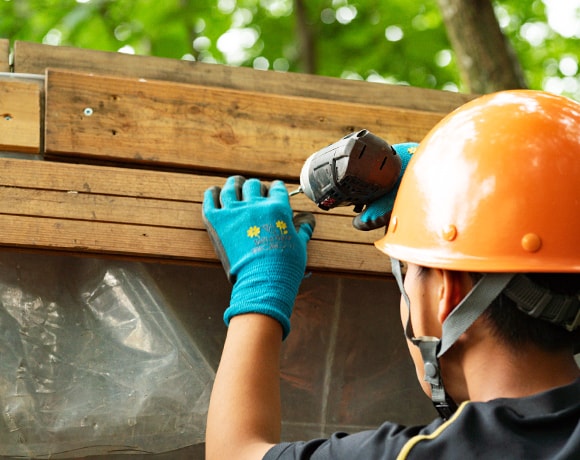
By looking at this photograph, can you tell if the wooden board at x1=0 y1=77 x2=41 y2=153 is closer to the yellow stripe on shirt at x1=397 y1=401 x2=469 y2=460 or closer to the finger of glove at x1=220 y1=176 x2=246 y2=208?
the finger of glove at x1=220 y1=176 x2=246 y2=208

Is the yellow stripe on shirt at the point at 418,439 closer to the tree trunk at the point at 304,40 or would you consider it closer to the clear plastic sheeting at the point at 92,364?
the clear plastic sheeting at the point at 92,364

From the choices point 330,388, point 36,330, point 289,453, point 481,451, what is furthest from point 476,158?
point 36,330

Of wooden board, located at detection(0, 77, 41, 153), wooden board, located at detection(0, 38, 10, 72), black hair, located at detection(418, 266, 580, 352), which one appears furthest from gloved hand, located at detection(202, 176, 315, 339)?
wooden board, located at detection(0, 38, 10, 72)

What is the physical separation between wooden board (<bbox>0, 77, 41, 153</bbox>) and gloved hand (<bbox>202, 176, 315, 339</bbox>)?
581mm

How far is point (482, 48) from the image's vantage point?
4.89 metres

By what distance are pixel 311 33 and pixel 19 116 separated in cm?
622

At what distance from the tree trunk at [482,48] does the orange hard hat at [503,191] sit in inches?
117

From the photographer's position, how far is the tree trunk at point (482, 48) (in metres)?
4.85

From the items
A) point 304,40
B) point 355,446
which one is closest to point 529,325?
point 355,446

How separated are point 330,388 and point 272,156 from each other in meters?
0.81

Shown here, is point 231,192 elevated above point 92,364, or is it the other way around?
point 231,192

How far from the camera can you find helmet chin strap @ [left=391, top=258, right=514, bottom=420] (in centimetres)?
180

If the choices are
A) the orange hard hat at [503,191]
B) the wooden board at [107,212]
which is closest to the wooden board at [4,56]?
the wooden board at [107,212]

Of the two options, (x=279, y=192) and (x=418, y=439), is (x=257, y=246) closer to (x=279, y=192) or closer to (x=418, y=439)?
(x=279, y=192)
